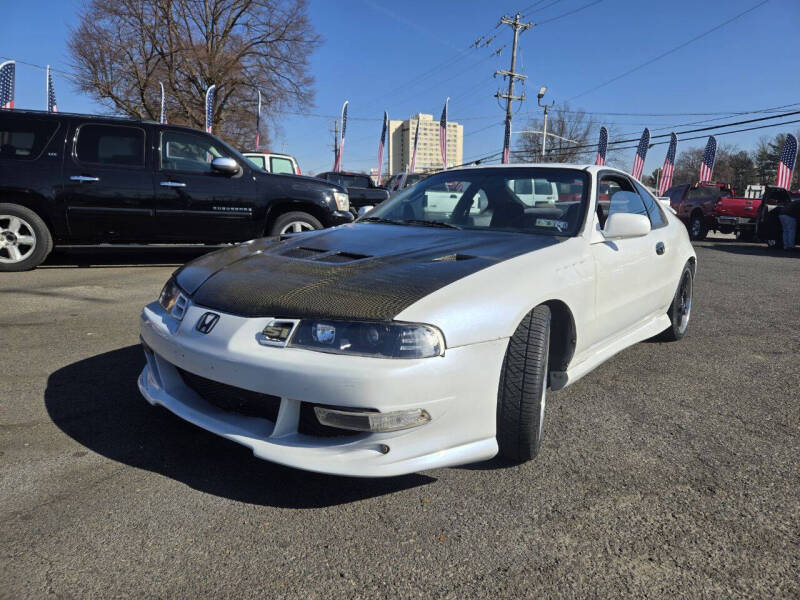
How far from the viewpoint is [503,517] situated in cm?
201

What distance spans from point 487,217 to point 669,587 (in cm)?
212

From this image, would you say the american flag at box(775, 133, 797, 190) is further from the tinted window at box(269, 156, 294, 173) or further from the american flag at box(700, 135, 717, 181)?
the tinted window at box(269, 156, 294, 173)

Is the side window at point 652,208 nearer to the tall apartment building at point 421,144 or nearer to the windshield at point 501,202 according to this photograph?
the windshield at point 501,202

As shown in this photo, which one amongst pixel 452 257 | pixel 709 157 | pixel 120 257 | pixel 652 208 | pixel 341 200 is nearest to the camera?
pixel 452 257

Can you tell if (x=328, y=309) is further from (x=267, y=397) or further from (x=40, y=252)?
(x=40, y=252)

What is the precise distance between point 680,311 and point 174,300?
3.71 meters

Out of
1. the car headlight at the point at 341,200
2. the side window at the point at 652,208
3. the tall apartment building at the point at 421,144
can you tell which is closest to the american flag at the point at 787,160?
the car headlight at the point at 341,200

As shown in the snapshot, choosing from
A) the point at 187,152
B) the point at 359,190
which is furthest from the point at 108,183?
the point at 359,190

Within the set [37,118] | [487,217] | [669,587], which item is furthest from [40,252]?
[669,587]

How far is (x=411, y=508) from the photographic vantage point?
6.75 ft

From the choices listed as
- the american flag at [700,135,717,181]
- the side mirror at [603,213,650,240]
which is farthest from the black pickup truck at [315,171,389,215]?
the american flag at [700,135,717,181]

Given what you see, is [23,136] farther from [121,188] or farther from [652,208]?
[652,208]

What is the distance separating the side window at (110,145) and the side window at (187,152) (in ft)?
0.88

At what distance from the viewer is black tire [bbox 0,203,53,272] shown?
20.5 ft
